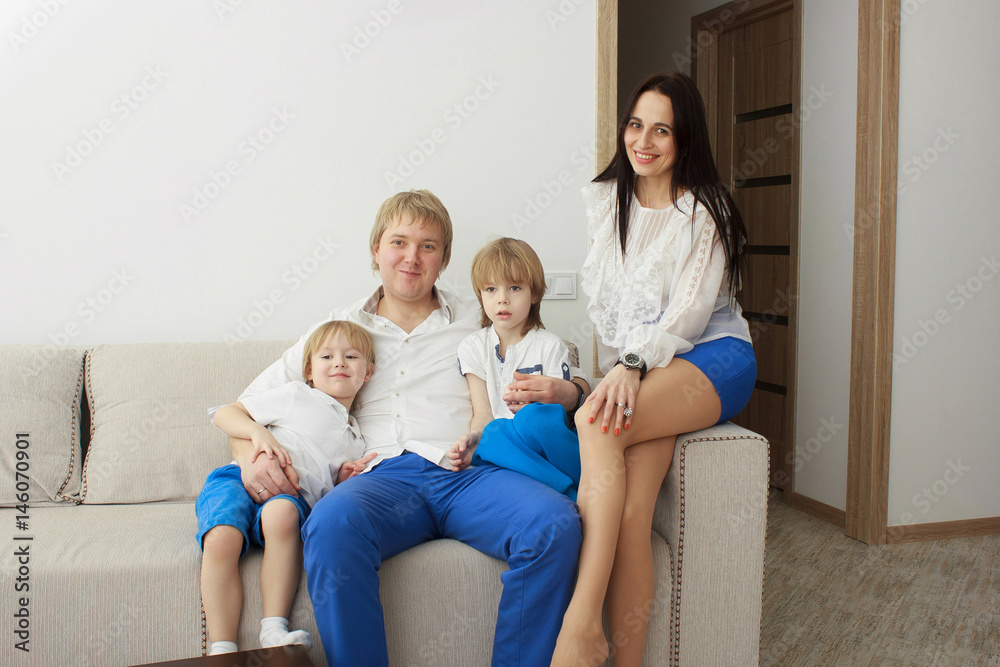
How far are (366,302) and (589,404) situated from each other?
0.67 meters

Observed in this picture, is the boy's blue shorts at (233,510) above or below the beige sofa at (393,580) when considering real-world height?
above

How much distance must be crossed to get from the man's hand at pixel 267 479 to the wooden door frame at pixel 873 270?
2.02 meters

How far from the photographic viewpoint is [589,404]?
146 cm

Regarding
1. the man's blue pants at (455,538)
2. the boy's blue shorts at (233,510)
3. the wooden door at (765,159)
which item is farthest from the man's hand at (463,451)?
the wooden door at (765,159)

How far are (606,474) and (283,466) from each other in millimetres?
685

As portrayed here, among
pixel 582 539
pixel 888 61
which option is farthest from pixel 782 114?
pixel 582 539

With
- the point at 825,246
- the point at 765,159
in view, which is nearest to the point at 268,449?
the point at 825,246

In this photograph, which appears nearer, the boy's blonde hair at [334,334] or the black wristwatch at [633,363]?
the black wristwatch at [633,363]

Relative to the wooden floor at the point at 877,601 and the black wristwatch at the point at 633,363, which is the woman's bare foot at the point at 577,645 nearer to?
the black wristwatch at the point at 633,363

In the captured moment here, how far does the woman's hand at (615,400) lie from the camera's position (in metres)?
1.43

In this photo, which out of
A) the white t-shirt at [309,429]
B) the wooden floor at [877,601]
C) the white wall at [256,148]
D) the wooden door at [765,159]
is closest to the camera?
the white t-shirt at [309,429]

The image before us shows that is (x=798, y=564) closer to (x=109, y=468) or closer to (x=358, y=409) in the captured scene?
(x=358, y=409)

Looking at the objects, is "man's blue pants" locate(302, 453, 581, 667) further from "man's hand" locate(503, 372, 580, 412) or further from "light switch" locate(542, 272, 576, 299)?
"light switch" locate(542, 272, 576, 299)

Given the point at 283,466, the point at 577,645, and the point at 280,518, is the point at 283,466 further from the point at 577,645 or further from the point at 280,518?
the point at 577,645
